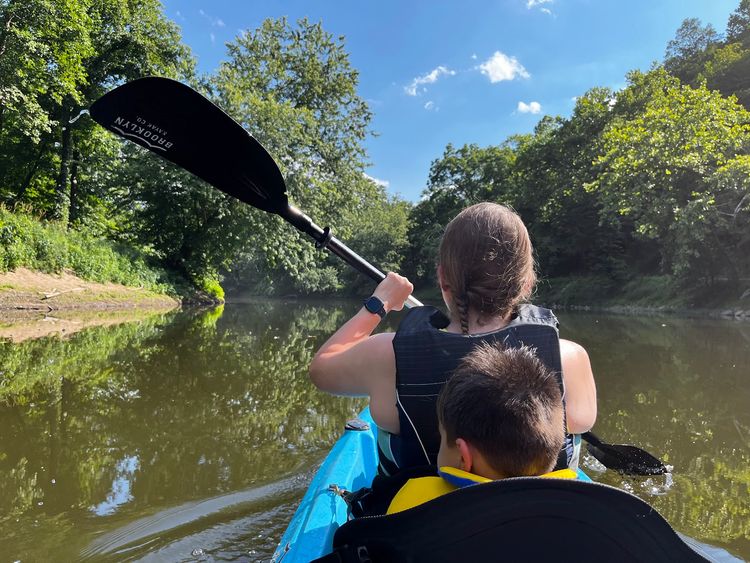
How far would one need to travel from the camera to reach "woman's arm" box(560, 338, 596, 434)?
1291 millimetres

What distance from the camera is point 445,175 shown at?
37.3 m

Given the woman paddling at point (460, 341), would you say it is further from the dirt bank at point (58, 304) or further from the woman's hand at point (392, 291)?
the dirt bank at point (58, 304)

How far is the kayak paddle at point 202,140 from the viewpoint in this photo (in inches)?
95.4

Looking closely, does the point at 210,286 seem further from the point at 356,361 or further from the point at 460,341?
the point at 460,341

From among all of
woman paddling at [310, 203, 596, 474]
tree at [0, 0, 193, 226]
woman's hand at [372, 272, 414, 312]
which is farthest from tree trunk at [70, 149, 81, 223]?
woman paddling at [310, 203, 596, 474]

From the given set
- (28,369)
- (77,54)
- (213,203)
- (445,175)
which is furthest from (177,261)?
(445,175)

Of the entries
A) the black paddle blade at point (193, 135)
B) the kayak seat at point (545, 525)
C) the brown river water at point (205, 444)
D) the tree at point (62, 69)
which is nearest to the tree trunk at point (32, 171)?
the tree at point (62, 69)

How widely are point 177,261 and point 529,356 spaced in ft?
67.2

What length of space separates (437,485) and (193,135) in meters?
2.30

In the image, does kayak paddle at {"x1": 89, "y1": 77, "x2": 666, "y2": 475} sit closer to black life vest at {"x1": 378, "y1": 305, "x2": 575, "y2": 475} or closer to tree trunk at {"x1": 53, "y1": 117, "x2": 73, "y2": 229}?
black life vest at {"x1": 378, "y1": 305, "x2": 575, "y2": 475}

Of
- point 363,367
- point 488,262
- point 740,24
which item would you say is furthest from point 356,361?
point 740,24

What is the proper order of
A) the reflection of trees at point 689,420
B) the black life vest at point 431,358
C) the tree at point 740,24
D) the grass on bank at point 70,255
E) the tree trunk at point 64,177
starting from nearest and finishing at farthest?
the black life vest at point 431,358
the reflection of trees at point 689,420
the grass on bank at point 70,255
the tree trunk at point 64,177
the tree at point 740,24

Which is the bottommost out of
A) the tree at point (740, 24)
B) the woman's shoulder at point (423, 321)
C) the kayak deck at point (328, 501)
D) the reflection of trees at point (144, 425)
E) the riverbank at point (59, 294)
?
the reflection of trees at point (144, 425)

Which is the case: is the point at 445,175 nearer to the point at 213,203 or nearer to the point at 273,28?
the point at 273,28
